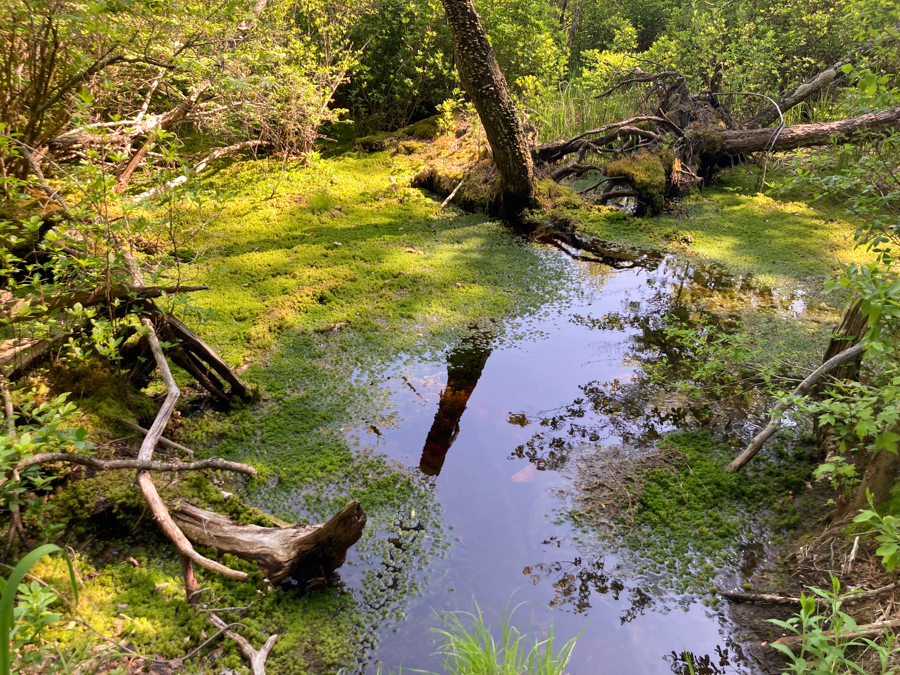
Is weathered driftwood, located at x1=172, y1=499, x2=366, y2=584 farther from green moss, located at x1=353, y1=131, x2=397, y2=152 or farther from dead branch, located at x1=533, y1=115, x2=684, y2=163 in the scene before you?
green moss, located at x1=353, y1=131, x2=397, y2=152

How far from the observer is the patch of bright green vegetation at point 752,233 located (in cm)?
486

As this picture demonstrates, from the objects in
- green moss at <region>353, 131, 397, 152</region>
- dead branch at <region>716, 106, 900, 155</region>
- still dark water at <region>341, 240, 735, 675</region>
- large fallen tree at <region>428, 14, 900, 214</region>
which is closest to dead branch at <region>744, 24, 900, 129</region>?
large fallen tree at <region>428, 14, 900, 214</region>

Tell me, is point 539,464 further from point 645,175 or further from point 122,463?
point 645,175

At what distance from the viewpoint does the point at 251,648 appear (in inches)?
70.9

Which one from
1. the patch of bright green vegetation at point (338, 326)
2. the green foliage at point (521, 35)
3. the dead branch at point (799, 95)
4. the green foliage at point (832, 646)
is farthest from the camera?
the dead branch at point (799, 95)

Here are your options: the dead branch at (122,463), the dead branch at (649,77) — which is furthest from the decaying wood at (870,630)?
the dead branch at (649,77)

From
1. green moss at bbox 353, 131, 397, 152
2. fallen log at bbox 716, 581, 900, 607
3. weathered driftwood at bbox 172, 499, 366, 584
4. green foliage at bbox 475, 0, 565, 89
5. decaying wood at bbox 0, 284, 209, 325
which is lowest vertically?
fallen log at bbox 716, 581, 900, 607

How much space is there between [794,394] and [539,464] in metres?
1.19

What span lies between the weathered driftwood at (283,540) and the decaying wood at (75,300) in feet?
3.12

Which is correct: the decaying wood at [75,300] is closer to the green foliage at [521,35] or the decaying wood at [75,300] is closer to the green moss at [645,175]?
the green moss at [645,175]

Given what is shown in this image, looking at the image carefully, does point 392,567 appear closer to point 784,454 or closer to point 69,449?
point 69,449

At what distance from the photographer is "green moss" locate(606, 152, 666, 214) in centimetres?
596

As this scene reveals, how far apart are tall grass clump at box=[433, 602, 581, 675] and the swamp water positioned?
41 mm

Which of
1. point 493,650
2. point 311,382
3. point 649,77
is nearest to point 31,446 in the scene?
point 493,650
